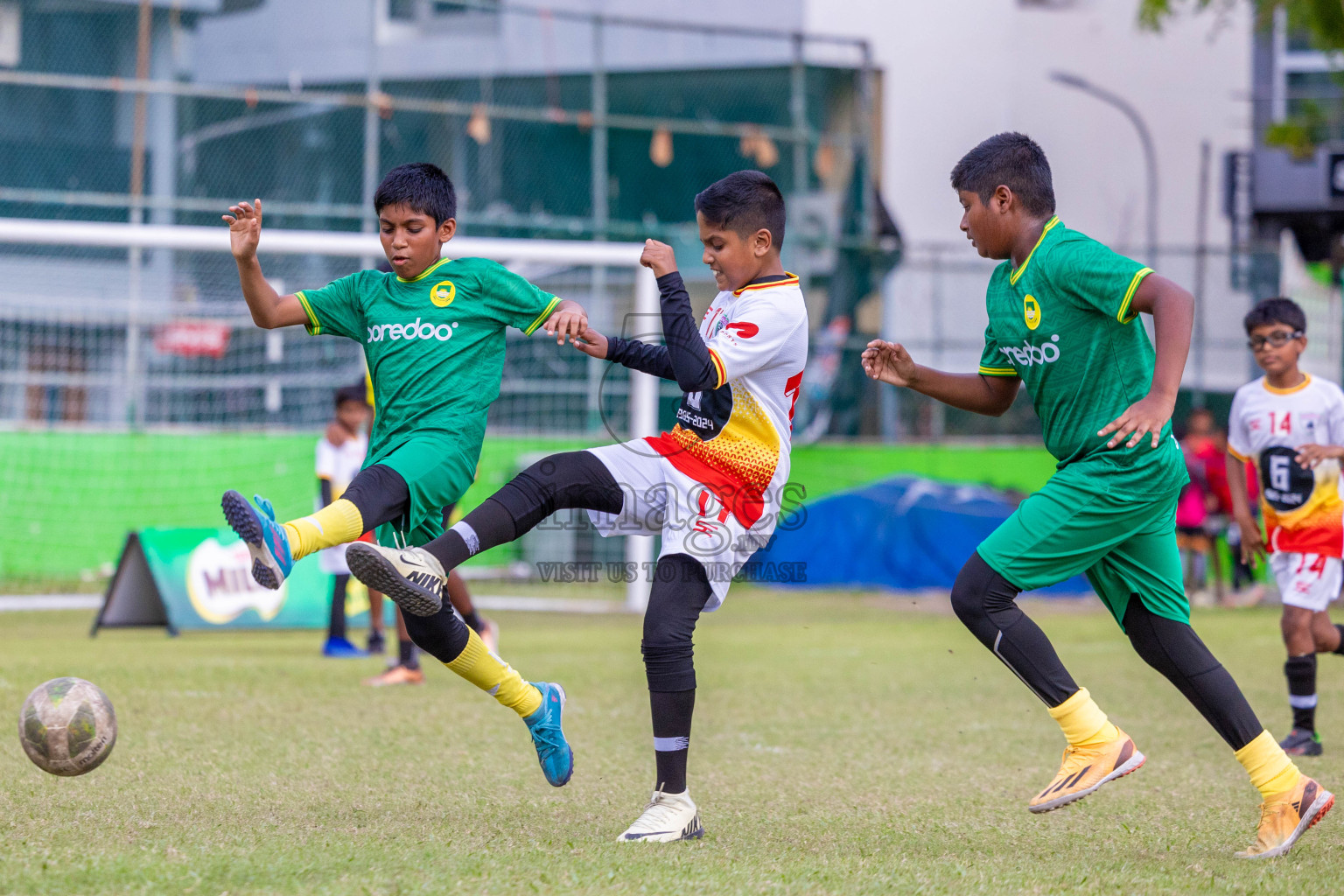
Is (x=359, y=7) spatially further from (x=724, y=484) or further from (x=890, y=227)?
(x=724, y=484)

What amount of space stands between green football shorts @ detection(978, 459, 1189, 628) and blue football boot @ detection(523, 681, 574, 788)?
149 centimetres

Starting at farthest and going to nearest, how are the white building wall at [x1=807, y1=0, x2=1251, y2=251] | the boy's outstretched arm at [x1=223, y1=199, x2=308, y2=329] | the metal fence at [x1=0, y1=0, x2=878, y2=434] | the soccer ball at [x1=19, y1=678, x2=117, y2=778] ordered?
the white building wall at [x1=807, y1=0, x2=1251, y2=251] < the metal fence at [x1=0, y1=0, x2=878, y2=434] < the boy's outstretched arm at [x1=223, y1=199, x2=308, y2=329] < the soccer ball at [x1=19, y1=678, x2=117, y2=778]

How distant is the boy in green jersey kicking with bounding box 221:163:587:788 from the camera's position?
457cm

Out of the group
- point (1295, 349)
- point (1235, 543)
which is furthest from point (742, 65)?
point (1295, 349)

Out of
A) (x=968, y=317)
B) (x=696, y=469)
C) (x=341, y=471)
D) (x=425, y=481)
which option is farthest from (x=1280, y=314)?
(x=968, y=317)

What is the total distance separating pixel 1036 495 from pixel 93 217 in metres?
15.8

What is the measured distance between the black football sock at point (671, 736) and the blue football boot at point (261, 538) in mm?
1177

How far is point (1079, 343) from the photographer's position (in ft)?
13.9

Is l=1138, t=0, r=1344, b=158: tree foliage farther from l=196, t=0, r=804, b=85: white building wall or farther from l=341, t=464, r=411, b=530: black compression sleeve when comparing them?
l=341, t=464, r=411, b=530: black compression sleeve

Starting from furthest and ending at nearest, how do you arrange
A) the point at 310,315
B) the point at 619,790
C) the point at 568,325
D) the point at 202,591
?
the point at 202,591 → the point at 619,790 → the point at 310,315 → the point at 568,325

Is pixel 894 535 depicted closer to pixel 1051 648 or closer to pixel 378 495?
pixel 1051 648

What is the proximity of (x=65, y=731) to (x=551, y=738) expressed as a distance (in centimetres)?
147

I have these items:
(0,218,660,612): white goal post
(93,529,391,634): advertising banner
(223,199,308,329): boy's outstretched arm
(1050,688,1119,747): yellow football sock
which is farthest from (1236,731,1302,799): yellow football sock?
(93,529,391,634): advertising banner

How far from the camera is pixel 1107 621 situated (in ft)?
44.5
